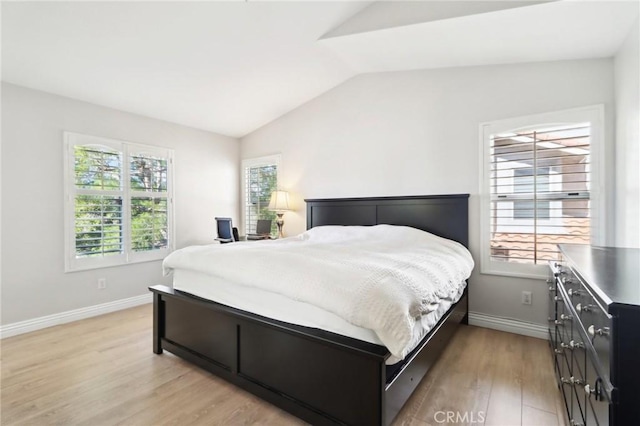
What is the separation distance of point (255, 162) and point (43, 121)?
2537mm

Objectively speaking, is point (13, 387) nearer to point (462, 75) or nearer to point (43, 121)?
point (43, 121)

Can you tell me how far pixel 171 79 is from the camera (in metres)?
3.26

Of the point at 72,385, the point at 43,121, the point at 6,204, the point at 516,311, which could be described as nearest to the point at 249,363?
the point at 72,385

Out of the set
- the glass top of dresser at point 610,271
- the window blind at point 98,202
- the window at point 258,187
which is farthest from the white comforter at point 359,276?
the window at point 258,187

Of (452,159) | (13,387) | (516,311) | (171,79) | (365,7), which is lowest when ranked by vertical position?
(13,387)

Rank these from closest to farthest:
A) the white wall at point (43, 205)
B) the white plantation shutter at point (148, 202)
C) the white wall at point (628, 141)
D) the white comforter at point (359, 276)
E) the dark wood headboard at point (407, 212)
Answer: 1. the white comforter at point (359, 276)
2. the white wall at point (628, 141)
3. the white wall at point (43, 205)
4. the dark wood headboard at point (407, 212)
5. the white plantation shutter at point (148, 202)

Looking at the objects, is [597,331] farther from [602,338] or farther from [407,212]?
[407,212]

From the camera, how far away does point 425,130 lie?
3391 millimetres

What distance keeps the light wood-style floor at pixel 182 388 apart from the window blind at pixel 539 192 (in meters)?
0.87

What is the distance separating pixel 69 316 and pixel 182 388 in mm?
2130

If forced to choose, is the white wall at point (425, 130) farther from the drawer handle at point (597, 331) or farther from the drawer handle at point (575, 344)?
the drawer handle at point (597, 331)

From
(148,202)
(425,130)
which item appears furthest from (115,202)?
(425,130)

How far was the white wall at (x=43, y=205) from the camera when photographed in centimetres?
288

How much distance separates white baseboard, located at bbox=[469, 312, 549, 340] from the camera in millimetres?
2818
